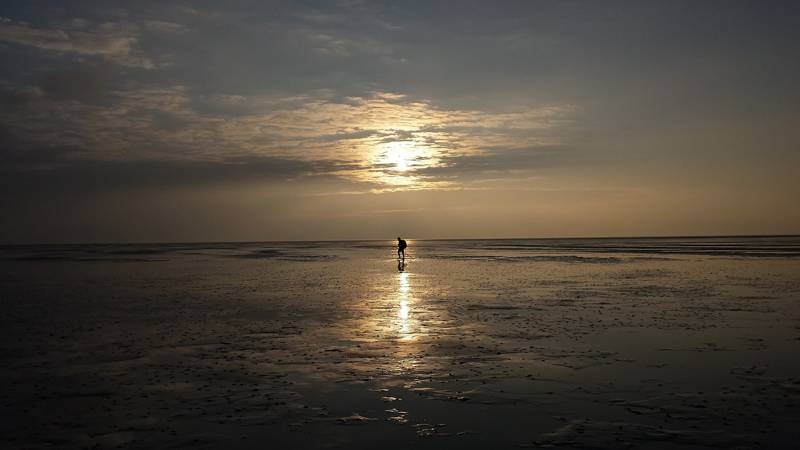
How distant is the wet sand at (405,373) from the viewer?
31.0ft

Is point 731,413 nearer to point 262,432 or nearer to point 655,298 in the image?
point 262,432

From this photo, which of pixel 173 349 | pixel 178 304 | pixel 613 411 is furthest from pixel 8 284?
pixel 613 411

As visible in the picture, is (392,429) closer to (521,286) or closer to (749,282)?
(521,286)

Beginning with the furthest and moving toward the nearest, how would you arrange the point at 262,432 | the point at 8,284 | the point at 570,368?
the point at 8,284 → the point at 570,368 → the point at 262,432

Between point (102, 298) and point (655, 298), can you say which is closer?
point (655, 298)

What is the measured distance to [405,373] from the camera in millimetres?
13508

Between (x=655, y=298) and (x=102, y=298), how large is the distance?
93.7 ft

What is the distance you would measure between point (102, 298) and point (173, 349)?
52.9 ft

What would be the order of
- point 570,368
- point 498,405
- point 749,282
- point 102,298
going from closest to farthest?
1. point 498,405
2. point 570,368
3. point 102,298
4. point 749,282

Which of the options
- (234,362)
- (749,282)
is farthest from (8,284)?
(749,282)

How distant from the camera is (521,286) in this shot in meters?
35.4

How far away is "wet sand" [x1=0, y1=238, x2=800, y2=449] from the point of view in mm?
9453

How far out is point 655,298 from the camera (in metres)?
28.1

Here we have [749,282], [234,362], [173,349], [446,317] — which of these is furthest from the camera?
[749,282]
